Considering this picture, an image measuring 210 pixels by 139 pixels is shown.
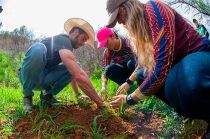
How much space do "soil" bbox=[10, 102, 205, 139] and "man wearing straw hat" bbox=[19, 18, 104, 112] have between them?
0.17m

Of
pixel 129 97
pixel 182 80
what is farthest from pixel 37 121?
pixel 182 80

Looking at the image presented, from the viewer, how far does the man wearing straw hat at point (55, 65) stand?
3.01 meters

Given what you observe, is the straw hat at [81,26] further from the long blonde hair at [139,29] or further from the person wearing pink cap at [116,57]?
the long blonde hair at [139,29]

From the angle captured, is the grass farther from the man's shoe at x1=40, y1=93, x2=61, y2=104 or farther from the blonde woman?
the blonde woman

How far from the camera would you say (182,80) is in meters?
2.13

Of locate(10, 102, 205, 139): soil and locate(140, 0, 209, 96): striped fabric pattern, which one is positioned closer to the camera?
locate(140, 0, 209, 96): striped fabric pattern

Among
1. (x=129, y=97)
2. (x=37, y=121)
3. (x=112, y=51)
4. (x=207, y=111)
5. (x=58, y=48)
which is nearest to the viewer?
(x=207, y=111)

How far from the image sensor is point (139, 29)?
2.27 metres

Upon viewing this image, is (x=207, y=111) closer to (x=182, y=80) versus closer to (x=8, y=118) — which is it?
(x=182, y=80)

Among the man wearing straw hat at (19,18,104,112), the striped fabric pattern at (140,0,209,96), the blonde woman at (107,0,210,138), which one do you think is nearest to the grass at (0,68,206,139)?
the man wearing straw hat at (19,18,104,112)

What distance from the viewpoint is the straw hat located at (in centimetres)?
343

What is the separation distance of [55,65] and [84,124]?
0.85 metres

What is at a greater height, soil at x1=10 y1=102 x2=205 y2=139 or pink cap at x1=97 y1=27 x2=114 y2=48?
pink cap at x1=97 y1=27 x2=114 y2=48

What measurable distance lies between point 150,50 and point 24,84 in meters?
1.41
